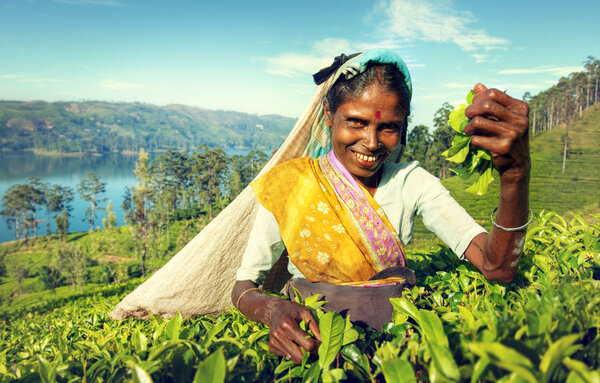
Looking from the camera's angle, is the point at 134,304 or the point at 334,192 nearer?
the point at 334,192

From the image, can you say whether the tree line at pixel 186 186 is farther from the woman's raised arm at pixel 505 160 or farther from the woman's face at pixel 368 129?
the woman's raised arm at pixel 505 160

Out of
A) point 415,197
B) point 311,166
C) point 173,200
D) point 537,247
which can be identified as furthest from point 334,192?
point 173,200

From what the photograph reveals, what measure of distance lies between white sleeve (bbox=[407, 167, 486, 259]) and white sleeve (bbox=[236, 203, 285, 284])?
2.99ft

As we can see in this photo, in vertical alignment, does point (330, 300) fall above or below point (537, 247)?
below

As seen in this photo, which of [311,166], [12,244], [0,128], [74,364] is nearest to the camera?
[74,364]

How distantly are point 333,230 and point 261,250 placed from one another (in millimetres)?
456

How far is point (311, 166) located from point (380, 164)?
17.7 inches

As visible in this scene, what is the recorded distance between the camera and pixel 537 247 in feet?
6.92

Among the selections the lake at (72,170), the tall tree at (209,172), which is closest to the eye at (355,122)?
the tall tree at (209,172)

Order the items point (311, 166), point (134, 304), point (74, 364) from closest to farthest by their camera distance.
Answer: point (74, 364)
point (311, 166)
point (134, 304)

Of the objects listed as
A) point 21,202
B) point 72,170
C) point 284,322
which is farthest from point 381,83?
point 72,170

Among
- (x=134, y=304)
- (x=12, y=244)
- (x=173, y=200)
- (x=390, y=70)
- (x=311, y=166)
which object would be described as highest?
(x=390, y=70)

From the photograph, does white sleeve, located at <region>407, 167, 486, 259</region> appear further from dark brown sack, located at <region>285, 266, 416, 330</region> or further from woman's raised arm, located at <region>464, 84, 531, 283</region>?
dark brown sack, located at <region>285, 266, 416, 330</region>

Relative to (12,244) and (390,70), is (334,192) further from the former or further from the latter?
(12,244)
